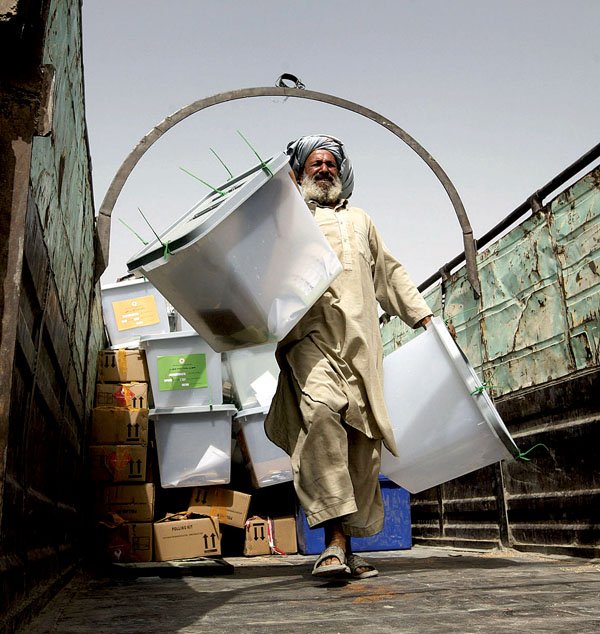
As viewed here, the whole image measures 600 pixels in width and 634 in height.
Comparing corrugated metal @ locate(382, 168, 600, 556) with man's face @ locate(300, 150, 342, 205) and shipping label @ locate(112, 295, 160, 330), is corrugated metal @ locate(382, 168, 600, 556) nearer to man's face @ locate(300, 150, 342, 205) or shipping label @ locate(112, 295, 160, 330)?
man's face @ locate(300, 150, 342, 205)

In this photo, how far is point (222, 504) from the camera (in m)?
→ 4.20

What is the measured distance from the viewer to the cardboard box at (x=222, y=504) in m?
4.15

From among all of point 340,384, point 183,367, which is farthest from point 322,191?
point 183,367

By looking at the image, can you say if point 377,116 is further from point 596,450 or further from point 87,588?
point 87,588

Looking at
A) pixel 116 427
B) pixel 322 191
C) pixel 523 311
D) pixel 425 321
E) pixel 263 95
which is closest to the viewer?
pixel 425 321

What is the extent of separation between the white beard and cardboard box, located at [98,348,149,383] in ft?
5.37

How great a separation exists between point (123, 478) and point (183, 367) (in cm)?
70

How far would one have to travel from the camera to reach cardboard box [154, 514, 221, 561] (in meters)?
3.77

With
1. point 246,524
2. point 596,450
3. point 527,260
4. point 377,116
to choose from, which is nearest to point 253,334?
point 596,450

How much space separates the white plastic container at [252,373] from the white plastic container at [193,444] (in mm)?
245

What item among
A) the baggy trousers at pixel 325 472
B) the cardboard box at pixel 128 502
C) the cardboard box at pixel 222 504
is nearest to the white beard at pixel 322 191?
the baggy trousers at pixel 325 472

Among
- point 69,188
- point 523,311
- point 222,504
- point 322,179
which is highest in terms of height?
point 322,179

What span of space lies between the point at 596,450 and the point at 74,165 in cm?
229

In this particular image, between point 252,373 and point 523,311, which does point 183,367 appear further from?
point 523,311
